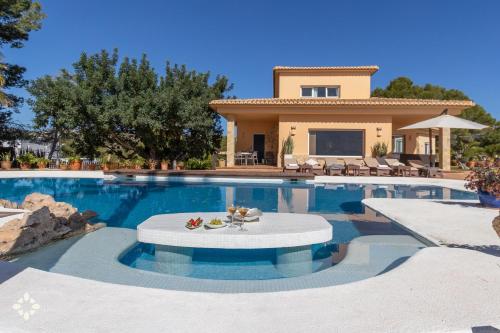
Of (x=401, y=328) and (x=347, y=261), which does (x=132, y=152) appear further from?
(x=401, y=328)

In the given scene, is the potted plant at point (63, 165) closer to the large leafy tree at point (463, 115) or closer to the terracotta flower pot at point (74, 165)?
the terracotta flower pot at point (74, 165)

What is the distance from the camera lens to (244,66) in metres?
33.3

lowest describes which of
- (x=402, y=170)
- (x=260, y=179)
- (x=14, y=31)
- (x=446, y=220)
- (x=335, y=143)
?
(x=446, y=220)

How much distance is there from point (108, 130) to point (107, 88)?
8.33 ft

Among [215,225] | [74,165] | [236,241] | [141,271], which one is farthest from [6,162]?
[236,241]

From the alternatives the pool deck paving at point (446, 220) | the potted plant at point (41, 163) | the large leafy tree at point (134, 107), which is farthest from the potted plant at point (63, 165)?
the pool deck paving at point (446, 220)

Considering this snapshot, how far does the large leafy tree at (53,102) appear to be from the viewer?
1783cm

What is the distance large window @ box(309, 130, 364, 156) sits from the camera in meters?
18.8

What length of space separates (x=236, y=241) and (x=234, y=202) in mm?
5568

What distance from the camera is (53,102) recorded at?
A: 18.1 m

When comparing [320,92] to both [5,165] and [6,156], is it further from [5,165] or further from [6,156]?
[6,156]

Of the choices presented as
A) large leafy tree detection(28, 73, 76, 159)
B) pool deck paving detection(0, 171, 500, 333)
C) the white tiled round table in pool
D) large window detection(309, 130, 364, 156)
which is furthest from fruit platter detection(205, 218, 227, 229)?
large leafy tree detection(28, 73, 76, 159)

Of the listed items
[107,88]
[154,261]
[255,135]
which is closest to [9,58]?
[107,88]

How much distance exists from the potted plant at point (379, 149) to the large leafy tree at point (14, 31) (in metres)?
22.3
